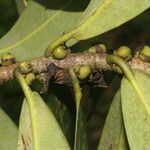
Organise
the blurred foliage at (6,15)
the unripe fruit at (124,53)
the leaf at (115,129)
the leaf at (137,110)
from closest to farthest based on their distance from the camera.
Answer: the leaf at (137,110) → the unripe fruit at (124,53) → the leaf at (115,129) → the blurred foliage at (6,15)

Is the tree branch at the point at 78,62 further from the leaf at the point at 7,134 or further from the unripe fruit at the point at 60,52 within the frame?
the leaf at the point at 7,134

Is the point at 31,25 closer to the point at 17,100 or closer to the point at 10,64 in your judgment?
the point at 10,64

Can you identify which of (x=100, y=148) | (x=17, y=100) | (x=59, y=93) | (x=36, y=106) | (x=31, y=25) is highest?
(x=31, y=25)

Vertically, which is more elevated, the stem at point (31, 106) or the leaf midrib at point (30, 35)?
the leaf midrib at point (30, 35)

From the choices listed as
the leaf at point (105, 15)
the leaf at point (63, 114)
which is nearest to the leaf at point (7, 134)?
the leaf at point (63, 114)

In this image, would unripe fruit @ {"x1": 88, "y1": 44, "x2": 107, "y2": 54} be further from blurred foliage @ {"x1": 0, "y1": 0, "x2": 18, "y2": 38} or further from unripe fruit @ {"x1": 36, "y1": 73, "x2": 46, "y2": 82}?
blurred foliage @ {"x1": 0, "y1": 0, "x2": 18, "y2": 38}

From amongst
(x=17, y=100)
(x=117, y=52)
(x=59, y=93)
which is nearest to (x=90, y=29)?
(x=117, y=52)

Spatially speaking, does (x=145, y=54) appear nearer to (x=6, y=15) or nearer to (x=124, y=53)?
(x=124, y=53)
